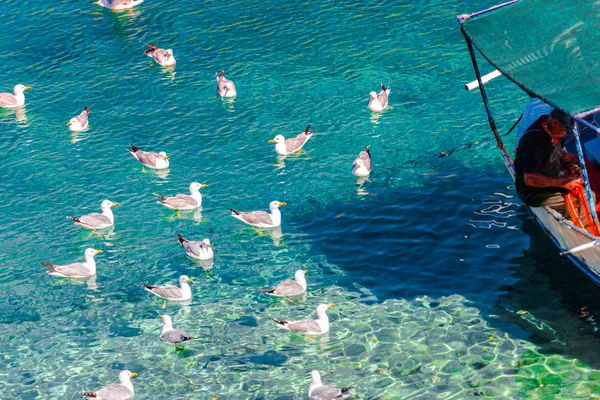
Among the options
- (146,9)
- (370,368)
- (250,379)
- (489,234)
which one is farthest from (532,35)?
(146,9)

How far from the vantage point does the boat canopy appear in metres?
15.6

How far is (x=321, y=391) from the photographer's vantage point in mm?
15500

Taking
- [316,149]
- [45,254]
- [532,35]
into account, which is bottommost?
[45,254]

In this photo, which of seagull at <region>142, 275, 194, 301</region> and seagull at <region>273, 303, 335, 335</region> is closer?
seagull at <region>273, 303, 335, 335</region>

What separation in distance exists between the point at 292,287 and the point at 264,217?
3281 mm

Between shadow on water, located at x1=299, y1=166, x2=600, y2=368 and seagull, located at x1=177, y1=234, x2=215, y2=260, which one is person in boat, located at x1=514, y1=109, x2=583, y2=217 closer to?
shadow on water, located at x1=299, y1=166, x2=600, y2=368

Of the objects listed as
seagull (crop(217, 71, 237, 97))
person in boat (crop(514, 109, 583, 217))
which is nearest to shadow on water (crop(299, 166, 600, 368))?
person in boat (crop(514, 109, 583, 217))

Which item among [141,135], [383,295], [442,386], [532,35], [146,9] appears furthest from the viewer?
[146,9]

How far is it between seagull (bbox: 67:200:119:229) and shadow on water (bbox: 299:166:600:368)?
5.32 meters

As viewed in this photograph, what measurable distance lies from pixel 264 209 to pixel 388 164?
3869 mm

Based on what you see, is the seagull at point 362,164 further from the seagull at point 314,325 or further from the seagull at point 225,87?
the seagull at point 225,87

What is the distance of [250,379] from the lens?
16641 mm

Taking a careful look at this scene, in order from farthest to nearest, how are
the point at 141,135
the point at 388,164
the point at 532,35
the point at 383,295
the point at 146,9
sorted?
1. the point at 146,9
2. the point at 141,135
3. the point at 388,164
4. the point at 383,295
5. the point at 532,35

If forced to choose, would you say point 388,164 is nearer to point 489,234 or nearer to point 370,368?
point 489,234
